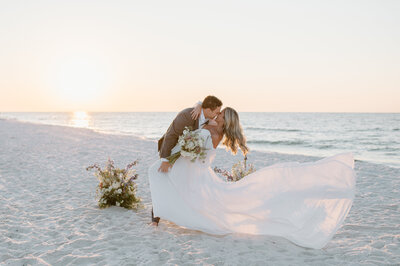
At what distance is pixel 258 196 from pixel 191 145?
1401mm

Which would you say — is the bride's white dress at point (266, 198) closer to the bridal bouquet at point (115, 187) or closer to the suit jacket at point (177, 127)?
the suit jacket at point (177, 127)

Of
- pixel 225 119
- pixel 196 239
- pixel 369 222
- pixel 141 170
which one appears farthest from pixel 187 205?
pixel 141 170

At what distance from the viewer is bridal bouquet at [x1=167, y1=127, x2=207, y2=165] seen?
4996 millimetres

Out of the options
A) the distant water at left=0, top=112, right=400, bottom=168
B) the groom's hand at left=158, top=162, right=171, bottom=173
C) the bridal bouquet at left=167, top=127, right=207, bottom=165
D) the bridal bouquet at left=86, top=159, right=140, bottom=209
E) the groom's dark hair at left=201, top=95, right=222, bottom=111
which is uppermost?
the groom's dark hair at left=201, top=95, right=222, bottom=111

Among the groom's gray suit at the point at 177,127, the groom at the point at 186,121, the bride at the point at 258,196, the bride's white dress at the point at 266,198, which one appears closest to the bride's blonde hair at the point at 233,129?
the bride at the point at 258,196

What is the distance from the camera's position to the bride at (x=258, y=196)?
506cm

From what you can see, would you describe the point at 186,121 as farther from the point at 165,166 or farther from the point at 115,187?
the point at 115,187

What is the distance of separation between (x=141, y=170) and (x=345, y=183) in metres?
8.76

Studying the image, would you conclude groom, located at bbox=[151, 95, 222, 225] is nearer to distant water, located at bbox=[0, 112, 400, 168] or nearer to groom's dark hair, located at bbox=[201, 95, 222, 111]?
groom's dark hair, located at bbox=[201, 95, 222, 111]

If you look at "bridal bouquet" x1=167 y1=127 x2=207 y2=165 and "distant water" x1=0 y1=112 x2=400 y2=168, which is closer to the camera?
"bridal bouquet" x1=167 y1=127 x2=207 y2=165

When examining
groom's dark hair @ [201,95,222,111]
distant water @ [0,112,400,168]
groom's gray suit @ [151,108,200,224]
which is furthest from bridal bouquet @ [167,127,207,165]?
distant water @ [0,112,400,168]

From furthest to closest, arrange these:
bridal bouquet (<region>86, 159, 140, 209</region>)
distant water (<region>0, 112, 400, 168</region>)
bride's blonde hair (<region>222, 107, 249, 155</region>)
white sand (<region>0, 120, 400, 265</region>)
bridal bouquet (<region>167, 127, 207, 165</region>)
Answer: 1. distant water (<region>0, 112, 400, 168</region>)
2. bridal bouquet (<region>86, 159, 140, 209</region>)
3. bride's blonde hair (<region>222, 107, 249, 155</region>)
4. bridal bouquet (<region>167, 127, 207, 165</region>)
5. white sand (<region>0, 120, 400, 265</region>)

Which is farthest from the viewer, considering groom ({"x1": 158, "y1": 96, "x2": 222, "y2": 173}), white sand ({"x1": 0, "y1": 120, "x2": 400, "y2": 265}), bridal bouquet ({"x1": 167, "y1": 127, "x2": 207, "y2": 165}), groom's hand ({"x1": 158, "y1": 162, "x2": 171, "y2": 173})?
groom's hand ({"x1": 158, "y1": 162, "x2": 171, "y2": 173})

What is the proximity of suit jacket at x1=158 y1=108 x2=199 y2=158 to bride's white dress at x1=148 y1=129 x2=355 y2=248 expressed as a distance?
0.80ft
